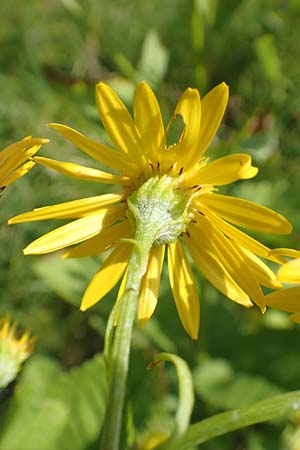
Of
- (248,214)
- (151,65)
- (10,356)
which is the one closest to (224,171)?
(248,214)

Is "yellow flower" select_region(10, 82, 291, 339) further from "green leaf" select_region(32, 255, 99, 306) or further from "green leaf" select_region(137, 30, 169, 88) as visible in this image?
"green leaf" select_region(137, 30, 169, 88)

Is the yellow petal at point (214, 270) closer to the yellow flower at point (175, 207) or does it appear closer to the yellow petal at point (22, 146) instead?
the yellow flower at point (175, 207)

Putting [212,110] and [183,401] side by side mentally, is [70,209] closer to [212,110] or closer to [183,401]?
[212,110]

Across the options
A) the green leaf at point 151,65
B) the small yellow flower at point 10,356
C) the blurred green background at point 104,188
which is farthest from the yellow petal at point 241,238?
the green leaf at point 151,65

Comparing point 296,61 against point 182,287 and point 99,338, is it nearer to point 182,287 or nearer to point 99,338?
point 99,338

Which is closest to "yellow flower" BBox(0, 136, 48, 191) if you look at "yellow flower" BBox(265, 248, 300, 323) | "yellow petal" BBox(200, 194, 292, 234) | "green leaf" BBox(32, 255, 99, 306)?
"yellow petal" BBox(200, 194, 292, 234)

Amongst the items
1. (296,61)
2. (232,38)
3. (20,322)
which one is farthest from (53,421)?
(232,38)
